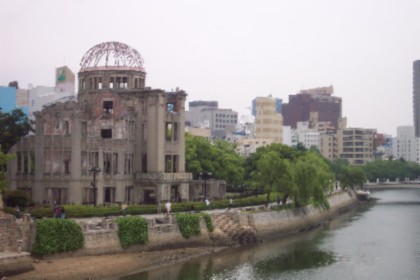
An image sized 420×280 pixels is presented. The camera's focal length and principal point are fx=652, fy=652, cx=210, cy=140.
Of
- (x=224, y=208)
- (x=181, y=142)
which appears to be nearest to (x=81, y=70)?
(x=181, y=142)

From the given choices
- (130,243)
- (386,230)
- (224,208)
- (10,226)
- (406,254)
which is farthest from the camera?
(386,230)

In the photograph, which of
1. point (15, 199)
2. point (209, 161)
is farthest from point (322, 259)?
point (209, 161)

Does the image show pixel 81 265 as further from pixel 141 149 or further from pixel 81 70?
pixel 81 70

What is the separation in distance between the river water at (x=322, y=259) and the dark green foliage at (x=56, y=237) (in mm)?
5351

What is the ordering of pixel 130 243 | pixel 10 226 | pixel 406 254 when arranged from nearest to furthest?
1. pixel 10 226
2. pixel 130 243
3. pixel 406 254

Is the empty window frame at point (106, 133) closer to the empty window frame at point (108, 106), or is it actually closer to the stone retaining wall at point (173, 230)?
the empty window frame at point (108, 106)

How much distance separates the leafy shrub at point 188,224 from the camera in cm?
6284

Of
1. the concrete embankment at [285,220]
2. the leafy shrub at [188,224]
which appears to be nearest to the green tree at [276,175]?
the concrete embankment at [285,220]

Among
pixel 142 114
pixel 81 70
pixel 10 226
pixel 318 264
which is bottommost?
pixel 318 264

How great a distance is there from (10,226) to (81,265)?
245 inches

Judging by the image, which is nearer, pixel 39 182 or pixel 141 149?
pixel 39 182

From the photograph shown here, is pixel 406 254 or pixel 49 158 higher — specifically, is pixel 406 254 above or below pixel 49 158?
below

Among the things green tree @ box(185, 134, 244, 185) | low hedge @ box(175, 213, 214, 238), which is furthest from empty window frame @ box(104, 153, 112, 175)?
green tree @ box(185, 134, 244, 185)

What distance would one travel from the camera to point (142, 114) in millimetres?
85375
